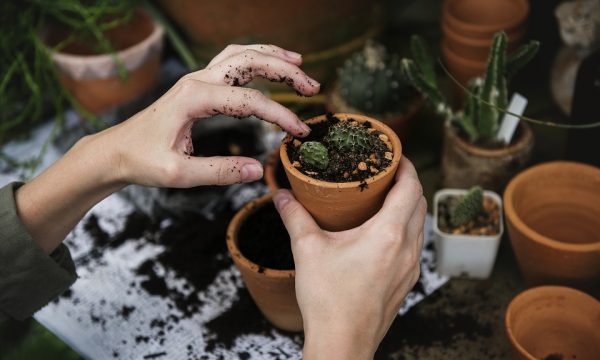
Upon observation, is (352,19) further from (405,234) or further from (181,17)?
(405,234)

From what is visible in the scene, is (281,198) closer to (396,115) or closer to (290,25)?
(396,115)

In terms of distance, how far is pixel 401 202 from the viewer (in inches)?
35.6

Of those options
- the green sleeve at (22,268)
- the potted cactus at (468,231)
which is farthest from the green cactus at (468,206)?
the green sleeve at (22,268)

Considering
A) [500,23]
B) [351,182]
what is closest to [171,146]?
[351,182]

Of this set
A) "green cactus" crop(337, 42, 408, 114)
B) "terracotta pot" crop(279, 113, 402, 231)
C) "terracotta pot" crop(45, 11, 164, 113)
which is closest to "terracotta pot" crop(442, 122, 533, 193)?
"green cactus" crop(337, 42, 408, 114)

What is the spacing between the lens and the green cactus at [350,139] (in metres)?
0.97

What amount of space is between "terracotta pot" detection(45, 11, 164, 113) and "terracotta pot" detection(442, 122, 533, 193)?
0.95 m

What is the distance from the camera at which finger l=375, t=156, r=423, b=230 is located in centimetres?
89

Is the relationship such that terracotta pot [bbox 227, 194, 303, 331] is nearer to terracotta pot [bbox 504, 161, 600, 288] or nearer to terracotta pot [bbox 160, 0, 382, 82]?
terracotta pot [bbox 504, 161, 600, 288]

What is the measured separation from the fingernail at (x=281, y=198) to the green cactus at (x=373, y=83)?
2.23 ft

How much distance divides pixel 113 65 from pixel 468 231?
1135 mm

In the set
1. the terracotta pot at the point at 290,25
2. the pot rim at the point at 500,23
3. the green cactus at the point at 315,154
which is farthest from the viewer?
the terracotta pot at the point at 290,25

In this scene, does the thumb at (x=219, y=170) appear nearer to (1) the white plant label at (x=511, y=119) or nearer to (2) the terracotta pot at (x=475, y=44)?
(1) the white plant label at (x=511, y=119)

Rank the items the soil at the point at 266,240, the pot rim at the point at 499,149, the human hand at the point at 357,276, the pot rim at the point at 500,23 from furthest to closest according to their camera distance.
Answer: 1. the pot rim at the point at 500,23
2. the pot rim at the point at 499,149
3. the soil at the point at 266,240
4. the human hand at the point at 357,276
